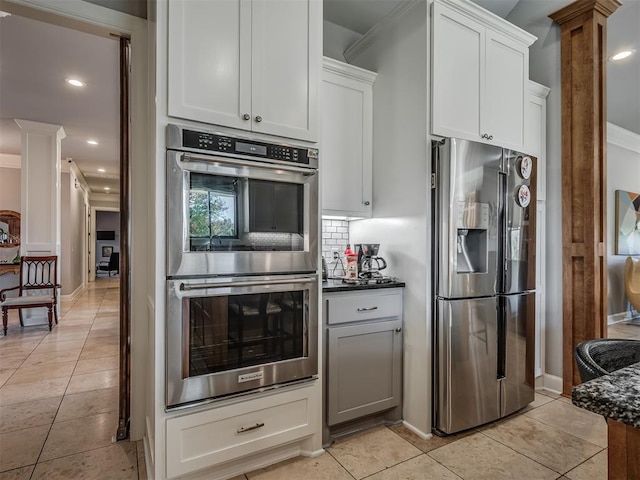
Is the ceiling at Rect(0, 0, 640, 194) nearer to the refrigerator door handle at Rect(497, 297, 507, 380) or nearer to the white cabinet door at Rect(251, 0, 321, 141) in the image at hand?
the white cabinet door at Rect(251, 0, 321, 141)

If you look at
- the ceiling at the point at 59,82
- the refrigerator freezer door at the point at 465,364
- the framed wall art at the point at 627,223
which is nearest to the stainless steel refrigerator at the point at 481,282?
the refrigerator freezer door at the point at 465,364

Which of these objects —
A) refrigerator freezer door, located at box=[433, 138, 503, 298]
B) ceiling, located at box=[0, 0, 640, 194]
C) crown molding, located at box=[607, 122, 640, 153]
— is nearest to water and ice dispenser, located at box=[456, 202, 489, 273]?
refrigerator freezer door, located at box=[433, 138, 503, 298]

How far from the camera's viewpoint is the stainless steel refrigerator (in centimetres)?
219

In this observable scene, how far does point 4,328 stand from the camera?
4641 mm

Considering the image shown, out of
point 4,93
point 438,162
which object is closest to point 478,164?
point 438,162

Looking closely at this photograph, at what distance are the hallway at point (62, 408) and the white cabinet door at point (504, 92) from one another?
309 centimetres

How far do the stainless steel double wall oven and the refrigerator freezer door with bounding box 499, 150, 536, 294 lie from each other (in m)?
1.34

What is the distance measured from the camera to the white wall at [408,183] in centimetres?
225

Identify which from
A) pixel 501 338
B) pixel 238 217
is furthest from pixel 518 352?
pixel 238 217

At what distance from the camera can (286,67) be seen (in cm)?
191

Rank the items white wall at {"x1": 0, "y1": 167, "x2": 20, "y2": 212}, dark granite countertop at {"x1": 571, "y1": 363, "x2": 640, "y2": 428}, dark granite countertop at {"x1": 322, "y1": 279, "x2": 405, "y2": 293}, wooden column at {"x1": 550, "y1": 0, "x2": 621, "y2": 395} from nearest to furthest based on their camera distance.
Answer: dark granite countertop at {"x1": 571, "y1": 363, "x2": 640, "y2": 428} → dark granite countertop at {"x1": 322, "y1": 279, "x2": 405, "y2": 293} → wooden column at {"x1": 550, "y1": 0, "x2": 621, "y2": 395} → white wall at {"x1": 0, "y1": 167, "x2": 20, "y2": 212}

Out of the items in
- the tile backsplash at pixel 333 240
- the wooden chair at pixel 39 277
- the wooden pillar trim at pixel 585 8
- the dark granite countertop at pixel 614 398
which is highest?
the wooden pillar trim at pixel 585 8

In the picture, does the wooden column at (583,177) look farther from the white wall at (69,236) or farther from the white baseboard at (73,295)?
the white baseboard at (73,295)

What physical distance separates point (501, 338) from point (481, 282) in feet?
1.46
